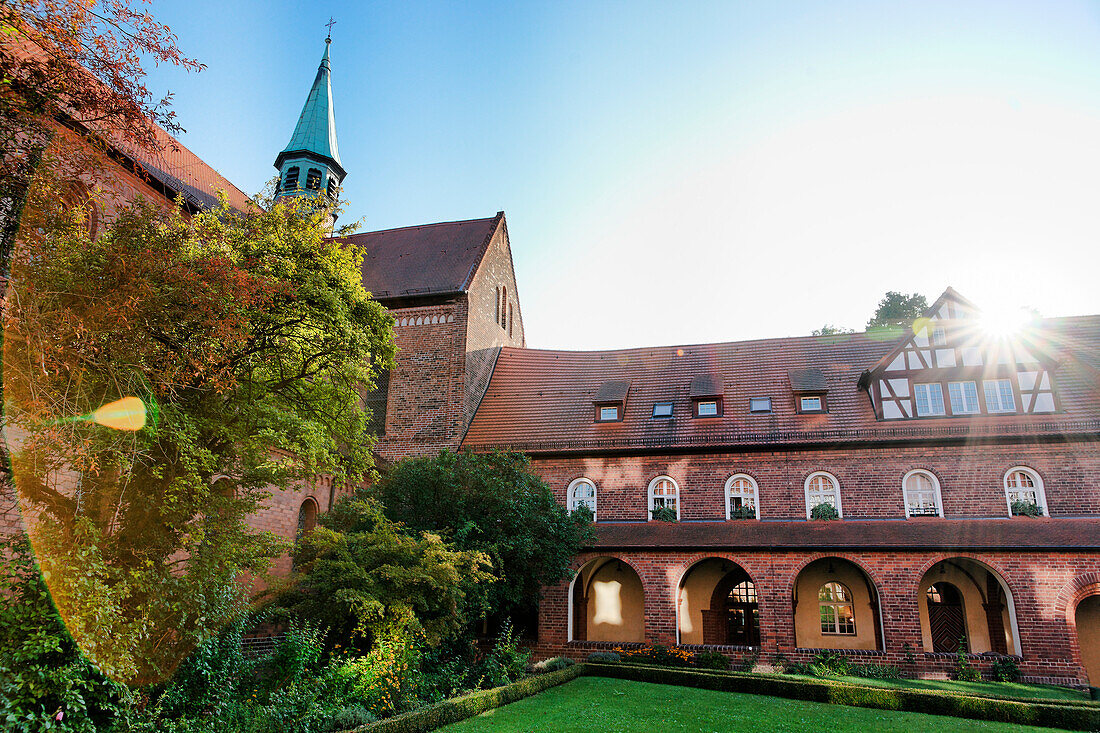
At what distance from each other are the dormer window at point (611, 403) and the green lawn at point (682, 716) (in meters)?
10.8

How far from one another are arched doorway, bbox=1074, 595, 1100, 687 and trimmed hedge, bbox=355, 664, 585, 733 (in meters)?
14.6

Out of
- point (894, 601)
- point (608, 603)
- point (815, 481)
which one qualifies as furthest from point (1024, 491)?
point (608, 603)

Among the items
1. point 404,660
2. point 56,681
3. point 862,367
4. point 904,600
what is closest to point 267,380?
point 404,660

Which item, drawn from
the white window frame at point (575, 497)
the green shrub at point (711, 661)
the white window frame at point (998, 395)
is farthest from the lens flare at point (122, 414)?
the white window frame at point (998, 395)

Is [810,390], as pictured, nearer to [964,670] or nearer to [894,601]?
[894,601]

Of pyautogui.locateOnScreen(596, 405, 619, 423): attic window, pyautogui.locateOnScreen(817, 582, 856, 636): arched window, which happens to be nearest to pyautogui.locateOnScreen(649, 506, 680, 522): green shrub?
pyautogui.locateOnScreen(596, 405, 619, 423): attic window

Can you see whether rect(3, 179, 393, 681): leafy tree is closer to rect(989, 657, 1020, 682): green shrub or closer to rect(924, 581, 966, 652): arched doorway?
rect(989, 657, 1020, 682): green shrub

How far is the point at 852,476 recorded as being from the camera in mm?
21094

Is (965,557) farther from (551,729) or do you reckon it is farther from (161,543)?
(161,543)

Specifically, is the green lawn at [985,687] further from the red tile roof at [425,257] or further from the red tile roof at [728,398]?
the red tile roof at [425,257]

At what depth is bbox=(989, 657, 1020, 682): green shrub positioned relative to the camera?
17.4 metres

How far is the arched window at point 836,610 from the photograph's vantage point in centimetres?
2103

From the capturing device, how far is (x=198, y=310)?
9.12m

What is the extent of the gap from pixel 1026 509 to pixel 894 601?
464 cm
